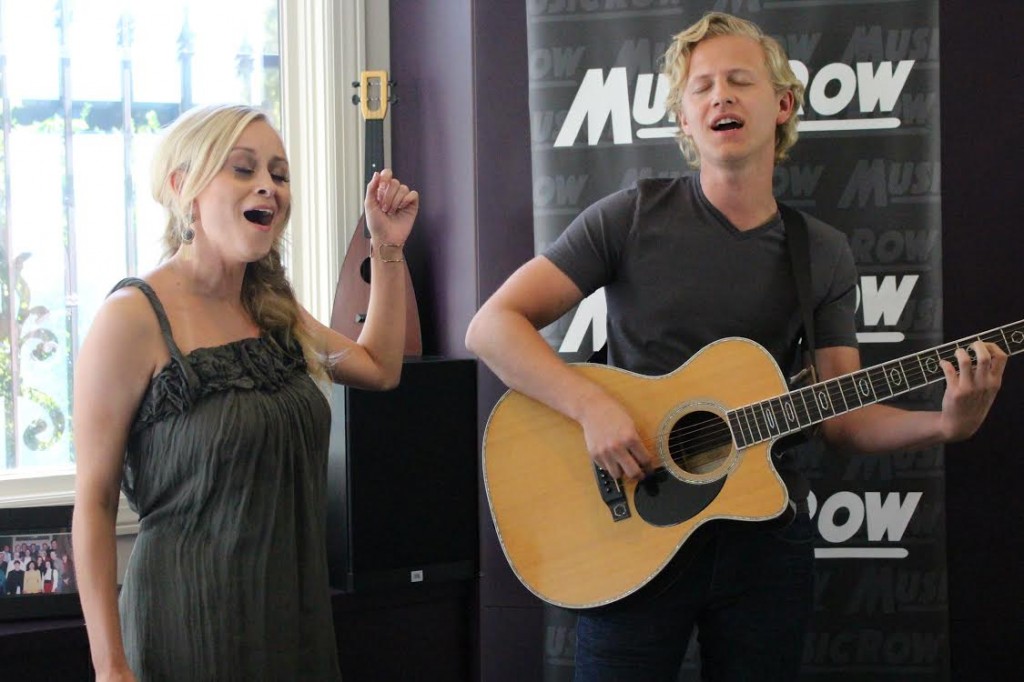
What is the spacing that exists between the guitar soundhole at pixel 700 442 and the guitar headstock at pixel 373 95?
1.67 metres

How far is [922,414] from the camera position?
6.11 ft

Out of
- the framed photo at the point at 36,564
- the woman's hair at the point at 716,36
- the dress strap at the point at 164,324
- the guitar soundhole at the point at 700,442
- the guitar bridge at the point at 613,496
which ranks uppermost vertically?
the woman's hair at the point at 716,36

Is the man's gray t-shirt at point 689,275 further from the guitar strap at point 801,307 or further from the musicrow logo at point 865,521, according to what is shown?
the musicrow logo at point 865,521

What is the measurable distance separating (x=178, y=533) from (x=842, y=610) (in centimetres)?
177

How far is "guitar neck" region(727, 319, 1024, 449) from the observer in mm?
1808

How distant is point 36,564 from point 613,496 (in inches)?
58.4

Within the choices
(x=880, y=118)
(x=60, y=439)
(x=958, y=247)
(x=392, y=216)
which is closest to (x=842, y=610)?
(x=958, y=247)

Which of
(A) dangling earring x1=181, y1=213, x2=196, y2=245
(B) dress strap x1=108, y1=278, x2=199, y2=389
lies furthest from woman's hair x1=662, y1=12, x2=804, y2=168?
(B) dress strap x1=108, y1=278, x2=199, y2=389

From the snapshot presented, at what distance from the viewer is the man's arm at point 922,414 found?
178 centimetres

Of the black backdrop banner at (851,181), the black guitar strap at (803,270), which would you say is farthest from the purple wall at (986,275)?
the black guitar strap at (803,270)

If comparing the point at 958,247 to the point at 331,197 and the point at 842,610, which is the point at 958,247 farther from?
the point at 331,197

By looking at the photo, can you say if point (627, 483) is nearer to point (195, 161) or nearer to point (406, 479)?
point (195, 161)

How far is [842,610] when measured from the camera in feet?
8.60

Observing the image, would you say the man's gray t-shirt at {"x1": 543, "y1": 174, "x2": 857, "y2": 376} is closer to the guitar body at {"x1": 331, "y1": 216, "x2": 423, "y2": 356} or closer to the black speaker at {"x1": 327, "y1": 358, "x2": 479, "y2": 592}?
the black speaker at {"x1": 327, "y1": 358, "x2": 479, "y2": 592}
